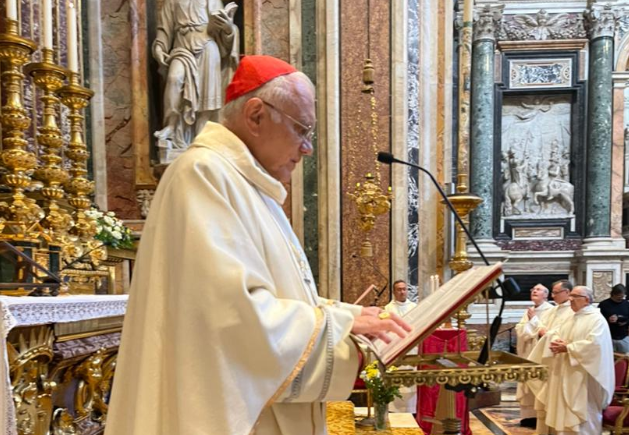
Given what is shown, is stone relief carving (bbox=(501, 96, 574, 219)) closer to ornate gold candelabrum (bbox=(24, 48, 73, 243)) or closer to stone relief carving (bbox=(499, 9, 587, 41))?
stone relief carving (bbox=(499, 9, 587, 41))

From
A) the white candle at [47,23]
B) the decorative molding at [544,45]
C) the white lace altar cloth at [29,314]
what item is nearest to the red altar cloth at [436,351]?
the white lace altar cloth at [29,314]

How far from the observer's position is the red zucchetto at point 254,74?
5.56 ft

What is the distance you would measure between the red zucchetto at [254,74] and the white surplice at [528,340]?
601cm

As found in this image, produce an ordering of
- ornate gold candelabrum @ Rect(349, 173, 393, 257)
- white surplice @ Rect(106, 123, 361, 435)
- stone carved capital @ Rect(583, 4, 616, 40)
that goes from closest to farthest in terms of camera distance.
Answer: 1. white surplice @ Rect(106, 123, 361, 435)
2. ornate gold candelabrum @ Rect(349, 173, 393, 257)
3. stone carved capital @ Rect(583, 4, 616, 40)

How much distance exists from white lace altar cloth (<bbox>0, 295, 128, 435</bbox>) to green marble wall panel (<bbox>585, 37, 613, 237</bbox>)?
380 inches

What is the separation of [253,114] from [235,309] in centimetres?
63

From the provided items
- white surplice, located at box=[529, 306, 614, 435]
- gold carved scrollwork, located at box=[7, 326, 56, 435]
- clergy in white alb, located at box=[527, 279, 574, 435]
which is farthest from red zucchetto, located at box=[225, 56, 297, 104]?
clergy in white alb, located at box=[527, 279, 574, 435]

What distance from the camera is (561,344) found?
5.83 meters

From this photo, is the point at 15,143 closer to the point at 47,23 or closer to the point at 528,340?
the point at 47,23

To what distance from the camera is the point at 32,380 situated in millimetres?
2814

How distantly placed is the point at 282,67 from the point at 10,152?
2.47 meters

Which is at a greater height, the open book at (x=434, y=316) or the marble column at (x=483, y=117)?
the marble column at (x=483, y=117)

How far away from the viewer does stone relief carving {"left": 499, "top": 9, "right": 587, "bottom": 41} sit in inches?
416

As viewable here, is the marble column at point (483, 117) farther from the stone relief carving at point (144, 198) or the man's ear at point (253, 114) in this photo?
the man's ear at point (253, 114)
